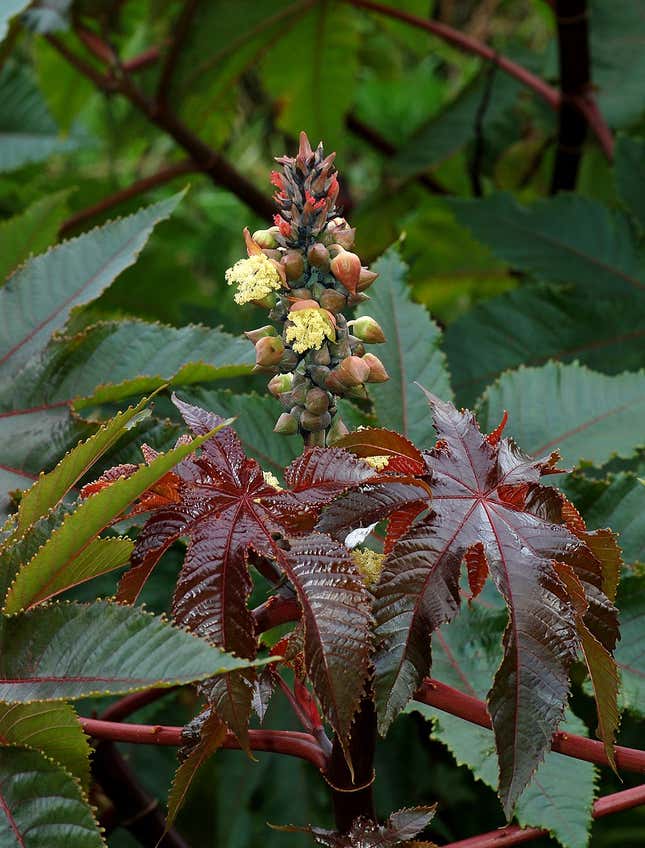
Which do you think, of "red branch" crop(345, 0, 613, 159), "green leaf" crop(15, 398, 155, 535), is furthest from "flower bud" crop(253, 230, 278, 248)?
"red branch" crop(345, 0, 613, 159)

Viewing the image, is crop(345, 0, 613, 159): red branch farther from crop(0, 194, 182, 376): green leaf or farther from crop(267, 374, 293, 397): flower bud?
crop(267, 374, 293, 397): flower bud

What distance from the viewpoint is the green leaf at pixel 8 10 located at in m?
0.89

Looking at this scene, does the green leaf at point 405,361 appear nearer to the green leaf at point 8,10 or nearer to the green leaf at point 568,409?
the green leaf at point 568,409

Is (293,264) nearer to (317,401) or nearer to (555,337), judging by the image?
(317,401)

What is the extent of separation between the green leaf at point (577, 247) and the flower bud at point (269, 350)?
0.69 meters

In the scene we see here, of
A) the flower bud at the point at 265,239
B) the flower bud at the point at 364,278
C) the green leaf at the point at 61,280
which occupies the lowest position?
the flower bud at the point at 364,278

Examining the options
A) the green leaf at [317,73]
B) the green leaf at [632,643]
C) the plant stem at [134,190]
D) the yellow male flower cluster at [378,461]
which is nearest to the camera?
the yellow male flower cluster at [378,461]

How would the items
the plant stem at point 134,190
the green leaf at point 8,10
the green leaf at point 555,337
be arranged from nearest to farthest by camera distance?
the green leaf at point 8,10 → the green leaf at point 555,337 → the plant stem at point 134,190

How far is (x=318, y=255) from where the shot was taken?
19.2 inches

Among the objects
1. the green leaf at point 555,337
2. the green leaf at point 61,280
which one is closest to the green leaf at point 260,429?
the green leaf at point 61,280

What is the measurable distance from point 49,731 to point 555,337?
0.78 m

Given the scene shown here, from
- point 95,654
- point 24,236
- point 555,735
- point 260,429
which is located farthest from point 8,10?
point 555,735

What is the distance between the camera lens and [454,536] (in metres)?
0.47

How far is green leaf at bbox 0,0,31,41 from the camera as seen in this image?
0.89 meters
